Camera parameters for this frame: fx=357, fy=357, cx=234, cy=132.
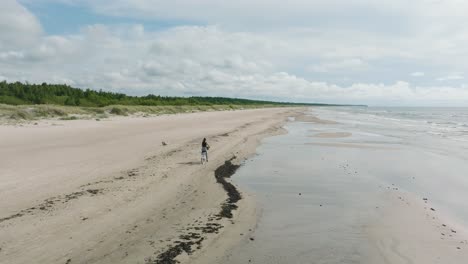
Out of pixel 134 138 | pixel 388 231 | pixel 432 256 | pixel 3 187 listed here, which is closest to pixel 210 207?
pixel 388 231

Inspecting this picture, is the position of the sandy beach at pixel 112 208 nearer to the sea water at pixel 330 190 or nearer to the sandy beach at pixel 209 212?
the sandy beach at pixel 209 212

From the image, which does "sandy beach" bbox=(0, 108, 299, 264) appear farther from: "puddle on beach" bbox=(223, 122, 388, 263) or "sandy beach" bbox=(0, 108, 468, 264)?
"puddle on beach" bbox=(223, 122, 388, 263)

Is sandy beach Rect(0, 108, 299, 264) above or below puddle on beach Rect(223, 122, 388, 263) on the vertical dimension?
above

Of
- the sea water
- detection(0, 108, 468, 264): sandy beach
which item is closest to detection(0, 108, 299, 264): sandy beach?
detection(0, 108, 468, 264): sandy beach

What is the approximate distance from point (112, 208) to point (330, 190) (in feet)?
21.0

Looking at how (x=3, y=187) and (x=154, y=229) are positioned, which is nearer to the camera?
(x=154, y=229)

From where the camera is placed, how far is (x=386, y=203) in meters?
9.70

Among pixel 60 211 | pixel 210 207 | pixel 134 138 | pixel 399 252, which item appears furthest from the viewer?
pixel 134 138

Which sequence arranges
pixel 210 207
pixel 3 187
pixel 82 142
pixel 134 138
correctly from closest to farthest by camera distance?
pixel 210 207 < pixel 3 187 < pixel 82 142 < pixel 134 138

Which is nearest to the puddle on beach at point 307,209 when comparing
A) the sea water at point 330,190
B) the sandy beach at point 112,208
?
the sea water at point 330,190

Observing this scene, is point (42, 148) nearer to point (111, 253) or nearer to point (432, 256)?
point (111, 253)

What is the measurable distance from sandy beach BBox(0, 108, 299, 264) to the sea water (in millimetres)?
717

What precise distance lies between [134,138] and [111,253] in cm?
1602

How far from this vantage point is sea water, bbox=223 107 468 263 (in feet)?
21.5
